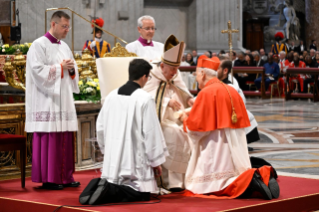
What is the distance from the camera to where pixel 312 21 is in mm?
26625

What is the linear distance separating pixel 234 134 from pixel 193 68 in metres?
10.8

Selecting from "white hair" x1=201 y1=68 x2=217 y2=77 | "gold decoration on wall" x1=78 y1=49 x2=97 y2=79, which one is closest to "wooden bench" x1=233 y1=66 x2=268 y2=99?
"gold decoration on wall" x1=78 y1=49 x2=97 y2=79

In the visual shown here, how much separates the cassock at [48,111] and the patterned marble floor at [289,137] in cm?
264

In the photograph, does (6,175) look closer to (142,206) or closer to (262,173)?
(142,206)

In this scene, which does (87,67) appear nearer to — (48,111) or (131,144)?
(48,111)

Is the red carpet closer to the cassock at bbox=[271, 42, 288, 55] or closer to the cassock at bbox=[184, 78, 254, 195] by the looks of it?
the cassock at bbox=[184, 78, 254, 195]

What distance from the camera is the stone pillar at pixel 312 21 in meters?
26.3

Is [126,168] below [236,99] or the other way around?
below

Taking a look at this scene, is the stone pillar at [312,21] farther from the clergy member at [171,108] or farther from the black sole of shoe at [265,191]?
the black sole of shoe at [265,191]

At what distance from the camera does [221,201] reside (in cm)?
457

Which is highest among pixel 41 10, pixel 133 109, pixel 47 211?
pixel 41 10

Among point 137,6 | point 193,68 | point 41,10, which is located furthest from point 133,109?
point 137,6

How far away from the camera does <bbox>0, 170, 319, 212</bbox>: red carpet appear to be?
14.0ft

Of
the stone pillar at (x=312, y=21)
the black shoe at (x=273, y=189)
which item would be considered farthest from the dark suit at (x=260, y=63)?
the black shoe at (x=273, y=189)
